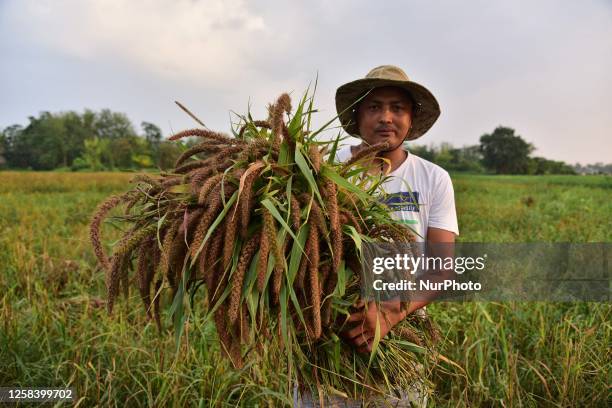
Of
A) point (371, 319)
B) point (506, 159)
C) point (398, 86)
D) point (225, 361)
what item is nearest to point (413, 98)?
point (398, 86)

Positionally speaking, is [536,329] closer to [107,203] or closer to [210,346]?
[210,346]

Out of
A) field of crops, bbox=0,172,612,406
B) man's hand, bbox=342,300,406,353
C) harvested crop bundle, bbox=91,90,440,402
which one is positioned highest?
harvested crop bundle, bbox=91,90,440,402

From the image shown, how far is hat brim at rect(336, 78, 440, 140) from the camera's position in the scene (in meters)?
2.17

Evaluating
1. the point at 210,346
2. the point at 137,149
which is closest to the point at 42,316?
the point at 210,346

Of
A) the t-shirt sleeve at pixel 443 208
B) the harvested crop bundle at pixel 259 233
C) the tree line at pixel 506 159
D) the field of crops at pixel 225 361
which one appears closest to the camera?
the harvested crop bundle at pixel 259 233

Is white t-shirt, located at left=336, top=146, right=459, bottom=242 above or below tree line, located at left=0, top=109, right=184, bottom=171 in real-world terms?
below

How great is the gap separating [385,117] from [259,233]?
1046mm

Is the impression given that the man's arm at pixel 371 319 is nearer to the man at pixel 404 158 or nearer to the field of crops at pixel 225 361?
the man at pixel 404 158

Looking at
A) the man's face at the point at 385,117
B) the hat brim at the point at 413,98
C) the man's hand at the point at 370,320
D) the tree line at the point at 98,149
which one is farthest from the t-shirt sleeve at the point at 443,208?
the tree line at the point at 98,149

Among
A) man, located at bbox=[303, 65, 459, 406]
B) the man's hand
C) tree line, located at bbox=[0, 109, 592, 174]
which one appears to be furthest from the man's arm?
tree line, located at bbox=[0, 109, 592, 174]

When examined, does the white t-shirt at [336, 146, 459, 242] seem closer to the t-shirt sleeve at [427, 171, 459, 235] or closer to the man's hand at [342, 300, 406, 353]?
the t-shirt sleeve at [427, 171, 459, 235]

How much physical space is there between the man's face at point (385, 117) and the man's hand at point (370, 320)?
0.86m

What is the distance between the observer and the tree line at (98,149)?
44.5 meters

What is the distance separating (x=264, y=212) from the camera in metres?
1.35
